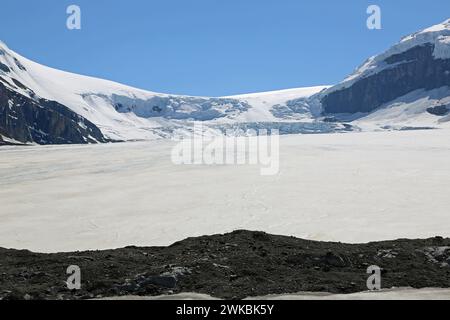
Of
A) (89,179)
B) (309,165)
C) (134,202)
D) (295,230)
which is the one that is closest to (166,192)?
(134,202)

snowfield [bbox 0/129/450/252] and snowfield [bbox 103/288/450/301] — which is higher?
snowfield [bbox 103/288/450/301]

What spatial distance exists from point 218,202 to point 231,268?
16832 millimetres

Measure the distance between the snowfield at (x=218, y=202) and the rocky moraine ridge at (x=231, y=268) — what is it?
196 inches

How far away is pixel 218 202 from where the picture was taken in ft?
100

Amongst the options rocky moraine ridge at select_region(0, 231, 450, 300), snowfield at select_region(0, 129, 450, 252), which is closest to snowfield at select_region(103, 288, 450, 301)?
rocky moraine ridge at select_region(0, 231, 450, 300)

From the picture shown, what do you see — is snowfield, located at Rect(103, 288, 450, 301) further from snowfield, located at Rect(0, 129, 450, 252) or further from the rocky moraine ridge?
snowfield, located at Rect(0, 129, 450, 252)

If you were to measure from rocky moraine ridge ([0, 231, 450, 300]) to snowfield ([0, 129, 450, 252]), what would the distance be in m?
4.99

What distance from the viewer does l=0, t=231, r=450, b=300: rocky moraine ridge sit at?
1224 cm

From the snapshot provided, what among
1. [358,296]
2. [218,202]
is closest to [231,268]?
[358,296]

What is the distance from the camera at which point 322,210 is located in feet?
90.4

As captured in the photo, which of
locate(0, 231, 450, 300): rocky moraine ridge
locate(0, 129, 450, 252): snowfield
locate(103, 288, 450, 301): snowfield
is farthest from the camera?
locate(0, 129, 450, 252): snowfield

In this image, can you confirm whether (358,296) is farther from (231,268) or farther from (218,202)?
(218,202)
